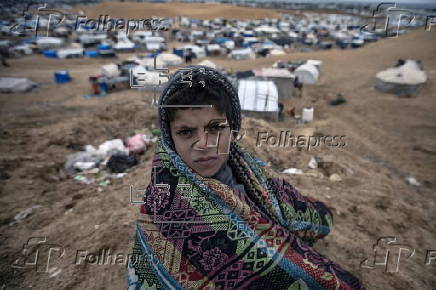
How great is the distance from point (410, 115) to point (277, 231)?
11.9m

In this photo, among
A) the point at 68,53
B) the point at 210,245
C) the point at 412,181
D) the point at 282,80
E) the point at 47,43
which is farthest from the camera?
the point at 47,43

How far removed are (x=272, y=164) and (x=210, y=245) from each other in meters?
4.27

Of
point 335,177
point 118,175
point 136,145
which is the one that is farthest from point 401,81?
point 118,175

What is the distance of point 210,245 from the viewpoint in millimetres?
1259

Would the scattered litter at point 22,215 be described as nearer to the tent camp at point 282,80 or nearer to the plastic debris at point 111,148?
the plastic debris at point 111,148

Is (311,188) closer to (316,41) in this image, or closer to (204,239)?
(204,239)

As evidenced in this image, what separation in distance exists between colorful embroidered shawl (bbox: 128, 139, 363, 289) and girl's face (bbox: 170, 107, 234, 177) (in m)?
0.11

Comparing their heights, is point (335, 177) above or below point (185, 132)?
below

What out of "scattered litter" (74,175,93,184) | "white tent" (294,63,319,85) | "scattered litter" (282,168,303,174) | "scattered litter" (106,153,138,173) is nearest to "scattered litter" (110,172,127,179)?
"scattered litter" (106,153,138,173)

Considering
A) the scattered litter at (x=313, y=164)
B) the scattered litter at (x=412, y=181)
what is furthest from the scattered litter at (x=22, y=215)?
the scattered litter at (x=412, y=181)

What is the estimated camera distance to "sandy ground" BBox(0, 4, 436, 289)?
2869 mm

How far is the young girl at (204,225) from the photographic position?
1261 mm

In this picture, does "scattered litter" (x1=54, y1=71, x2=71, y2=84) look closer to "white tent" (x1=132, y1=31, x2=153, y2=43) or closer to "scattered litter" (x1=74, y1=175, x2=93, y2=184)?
"scattered litter" (x1=74, y1=175, x2=93, y2=184)

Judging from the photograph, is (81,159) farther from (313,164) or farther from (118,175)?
(313,164)
